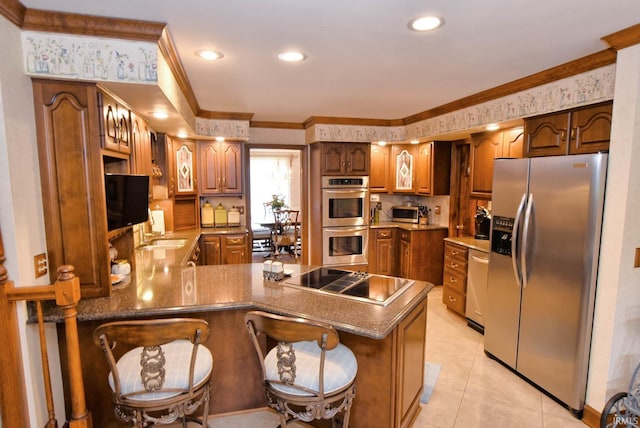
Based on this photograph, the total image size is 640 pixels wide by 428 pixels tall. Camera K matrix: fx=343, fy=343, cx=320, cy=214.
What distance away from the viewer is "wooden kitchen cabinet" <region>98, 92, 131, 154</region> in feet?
6.68

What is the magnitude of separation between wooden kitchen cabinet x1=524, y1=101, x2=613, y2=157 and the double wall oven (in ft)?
8.02

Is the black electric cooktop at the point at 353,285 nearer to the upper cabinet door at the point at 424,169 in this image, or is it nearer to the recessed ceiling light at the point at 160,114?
the recessed ceiling light at the point at 160,114

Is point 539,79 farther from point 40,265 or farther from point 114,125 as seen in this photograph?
point 40,265

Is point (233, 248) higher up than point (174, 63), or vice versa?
point (174, 63)

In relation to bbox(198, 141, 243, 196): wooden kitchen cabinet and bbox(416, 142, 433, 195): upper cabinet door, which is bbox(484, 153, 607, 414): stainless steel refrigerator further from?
bbox(198, 141, 243, 196): wooden kitchen cabinet

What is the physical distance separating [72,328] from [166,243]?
7.79ft

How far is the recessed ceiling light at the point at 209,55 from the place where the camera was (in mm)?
2338

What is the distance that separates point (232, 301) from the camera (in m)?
2.04

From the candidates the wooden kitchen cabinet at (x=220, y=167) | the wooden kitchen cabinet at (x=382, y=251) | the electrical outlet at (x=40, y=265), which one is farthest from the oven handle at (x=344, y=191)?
the electrical outlet at (x=40, y=265)

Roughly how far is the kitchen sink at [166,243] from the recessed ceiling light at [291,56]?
2.33 meters

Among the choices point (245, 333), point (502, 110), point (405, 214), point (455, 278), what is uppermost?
point (502, 110)

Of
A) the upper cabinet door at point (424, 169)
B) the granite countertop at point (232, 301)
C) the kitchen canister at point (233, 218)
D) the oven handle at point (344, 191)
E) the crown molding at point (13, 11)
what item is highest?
the crown molding at point (13, 11)

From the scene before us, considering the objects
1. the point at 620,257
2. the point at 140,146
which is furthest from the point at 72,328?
the point at 620,257

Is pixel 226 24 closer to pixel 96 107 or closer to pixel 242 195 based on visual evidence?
pixel 96 107
